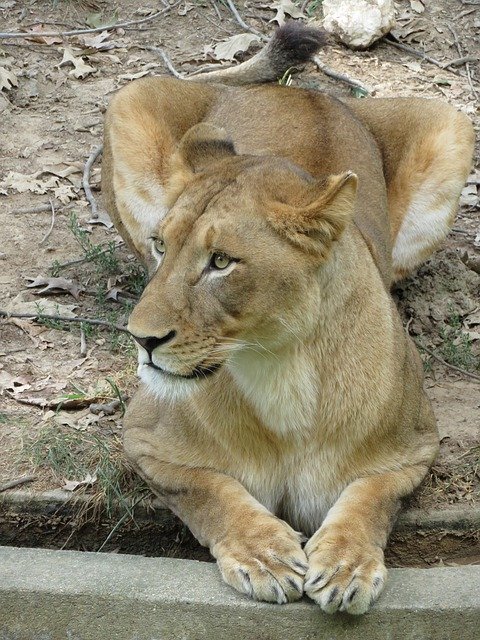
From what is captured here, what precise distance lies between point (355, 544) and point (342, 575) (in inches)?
6.5

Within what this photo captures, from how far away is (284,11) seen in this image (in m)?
8.55

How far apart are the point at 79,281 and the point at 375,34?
329 cm

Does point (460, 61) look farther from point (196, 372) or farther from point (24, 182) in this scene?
point (196, 372)

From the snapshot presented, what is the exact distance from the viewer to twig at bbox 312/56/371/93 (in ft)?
25.6

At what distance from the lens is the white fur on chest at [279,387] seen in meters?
3.76

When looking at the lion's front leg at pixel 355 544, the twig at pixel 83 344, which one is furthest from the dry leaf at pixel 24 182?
the lion's front leg at pixel 355 544

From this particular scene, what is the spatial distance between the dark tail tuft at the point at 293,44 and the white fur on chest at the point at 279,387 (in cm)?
339

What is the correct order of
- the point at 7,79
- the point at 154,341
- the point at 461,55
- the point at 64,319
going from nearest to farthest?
1. the point at 154,341
2. the point at 64,319
3. the point at 7,79
4. the point at 461,55

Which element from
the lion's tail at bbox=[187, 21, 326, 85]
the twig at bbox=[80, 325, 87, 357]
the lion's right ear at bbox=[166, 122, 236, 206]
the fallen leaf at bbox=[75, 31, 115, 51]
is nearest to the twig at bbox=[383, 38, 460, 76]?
the lion's tail at bbox=[187, 21, 326, 85]

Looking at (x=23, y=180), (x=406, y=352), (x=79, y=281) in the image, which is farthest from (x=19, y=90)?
(x=406, y=352)

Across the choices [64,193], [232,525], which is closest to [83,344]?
[64,193]

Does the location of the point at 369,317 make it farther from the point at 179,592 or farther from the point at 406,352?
the point at 179,592

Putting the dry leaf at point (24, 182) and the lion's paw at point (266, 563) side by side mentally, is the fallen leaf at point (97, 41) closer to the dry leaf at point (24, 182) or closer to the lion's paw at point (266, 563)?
the dry leaf at point (24, 182)

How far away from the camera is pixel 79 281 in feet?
→ 20.3
